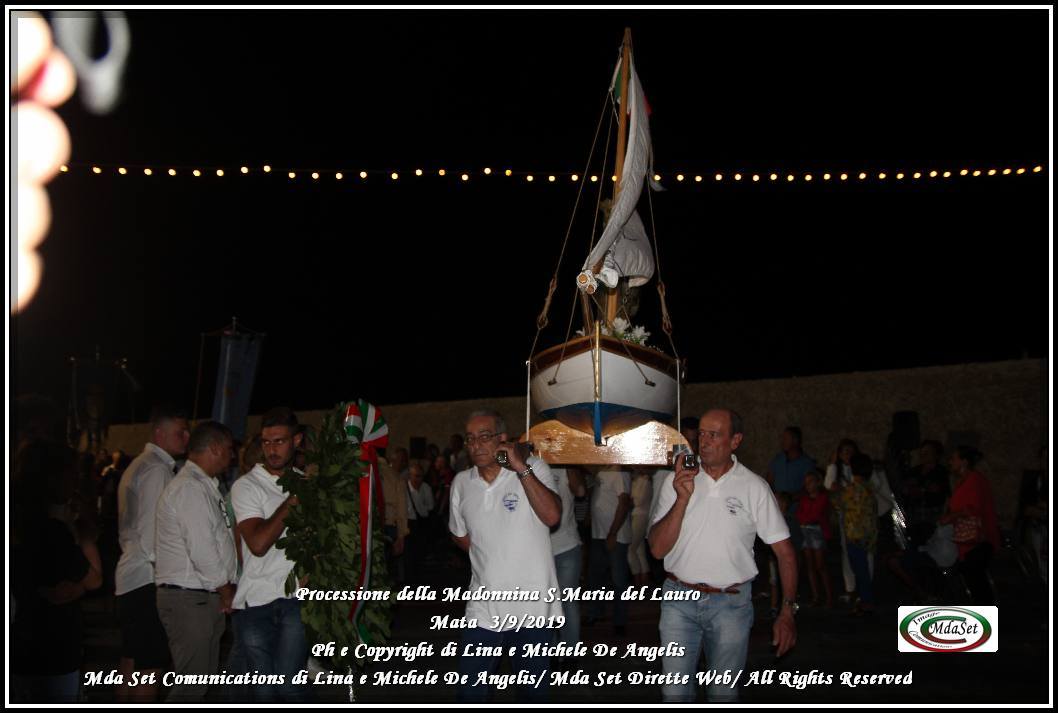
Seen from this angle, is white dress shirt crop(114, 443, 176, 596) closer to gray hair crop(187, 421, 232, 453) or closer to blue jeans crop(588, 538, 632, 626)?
gray hair crop(187, 421, 232, 453)

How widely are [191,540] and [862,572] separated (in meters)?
7.85

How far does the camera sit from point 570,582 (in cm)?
846

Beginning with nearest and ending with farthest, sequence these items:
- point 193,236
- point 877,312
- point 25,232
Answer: point 25,232 → point 877,312 → point 193,236

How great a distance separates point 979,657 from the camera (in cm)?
900

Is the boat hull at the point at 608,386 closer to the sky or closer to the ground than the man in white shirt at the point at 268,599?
closer to the sky

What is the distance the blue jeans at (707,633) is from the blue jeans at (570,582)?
2516mm

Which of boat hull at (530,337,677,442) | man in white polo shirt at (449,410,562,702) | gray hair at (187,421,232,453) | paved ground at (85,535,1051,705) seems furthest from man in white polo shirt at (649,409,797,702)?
gray hair at (187,421,232,453)

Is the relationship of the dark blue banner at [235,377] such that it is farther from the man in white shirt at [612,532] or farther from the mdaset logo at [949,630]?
the mdaset logo at [949,630]

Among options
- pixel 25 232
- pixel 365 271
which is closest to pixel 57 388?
pixel 365 271

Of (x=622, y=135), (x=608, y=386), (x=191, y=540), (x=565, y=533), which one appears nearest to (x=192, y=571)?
(x=191, y=540)

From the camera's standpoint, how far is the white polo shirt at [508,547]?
18.5ft

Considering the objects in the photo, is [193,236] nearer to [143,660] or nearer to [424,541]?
[424,541]

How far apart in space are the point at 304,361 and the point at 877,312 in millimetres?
19188

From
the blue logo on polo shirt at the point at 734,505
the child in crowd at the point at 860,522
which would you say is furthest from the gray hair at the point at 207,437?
the child in crowd at the point at 860,522
